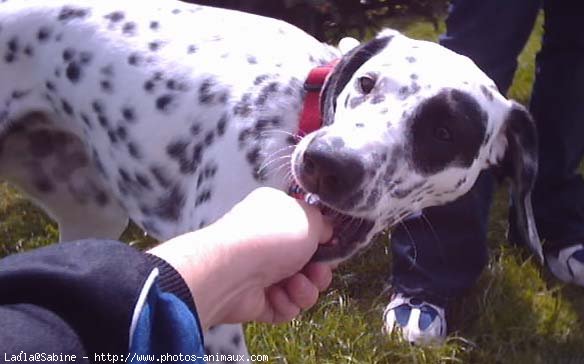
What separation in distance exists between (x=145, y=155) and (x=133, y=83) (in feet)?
0.68

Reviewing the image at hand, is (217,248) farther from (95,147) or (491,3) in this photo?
(491,3)

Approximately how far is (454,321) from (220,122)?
1083 millimetres

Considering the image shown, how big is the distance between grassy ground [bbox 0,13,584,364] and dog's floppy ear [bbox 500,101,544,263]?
2.02ft

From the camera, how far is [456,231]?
9.48ft

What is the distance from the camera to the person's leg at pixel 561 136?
119 inches

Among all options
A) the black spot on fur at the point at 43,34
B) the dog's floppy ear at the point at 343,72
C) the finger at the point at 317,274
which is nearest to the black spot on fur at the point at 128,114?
the black spot on fur at the point at 43,34

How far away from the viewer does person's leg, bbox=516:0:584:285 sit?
9.92 ft

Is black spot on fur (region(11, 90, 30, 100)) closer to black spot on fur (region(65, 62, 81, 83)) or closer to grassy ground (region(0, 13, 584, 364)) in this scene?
black spot on fur (region(65, 62, 81, 83))

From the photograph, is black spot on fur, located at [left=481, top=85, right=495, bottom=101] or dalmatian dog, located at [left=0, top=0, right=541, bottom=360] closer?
dalmatian dog, located at [left=0, top=0, right=541, bottom=360]

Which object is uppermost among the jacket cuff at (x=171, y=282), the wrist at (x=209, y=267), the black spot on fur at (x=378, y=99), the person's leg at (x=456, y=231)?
the jacket cuff at (x=171, y=282)

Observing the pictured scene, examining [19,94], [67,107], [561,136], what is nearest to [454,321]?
[561,136]

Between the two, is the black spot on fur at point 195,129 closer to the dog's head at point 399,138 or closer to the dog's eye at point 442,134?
the dog's head at point 399,138

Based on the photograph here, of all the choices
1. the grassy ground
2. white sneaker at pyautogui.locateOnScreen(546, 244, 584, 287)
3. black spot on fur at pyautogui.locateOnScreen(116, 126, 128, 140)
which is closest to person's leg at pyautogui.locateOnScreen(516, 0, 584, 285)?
white sneaker at pyautogui.locateOnScreen(546, 244, 584, 287)

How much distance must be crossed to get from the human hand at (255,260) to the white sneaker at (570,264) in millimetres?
1748
